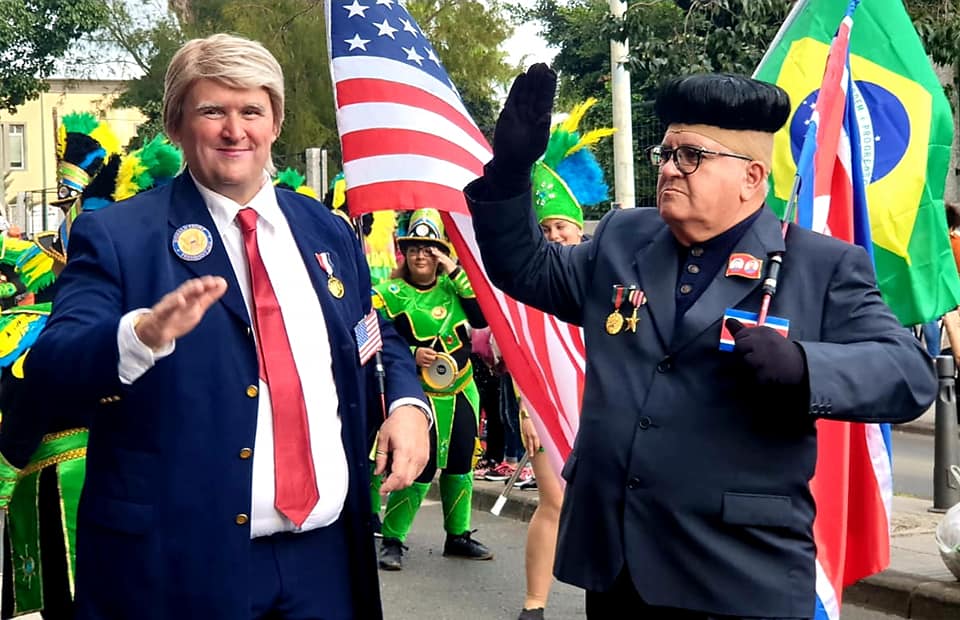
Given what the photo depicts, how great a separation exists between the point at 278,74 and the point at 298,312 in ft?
1.73

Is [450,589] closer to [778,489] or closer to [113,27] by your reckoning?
[778,489]

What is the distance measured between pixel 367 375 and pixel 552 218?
3595mm

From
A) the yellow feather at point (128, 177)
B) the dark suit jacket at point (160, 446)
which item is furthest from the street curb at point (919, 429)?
the dark suit jacket at point (160, 446)

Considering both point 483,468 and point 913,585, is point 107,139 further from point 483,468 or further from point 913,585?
point 483,468

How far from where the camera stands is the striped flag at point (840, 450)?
419cm

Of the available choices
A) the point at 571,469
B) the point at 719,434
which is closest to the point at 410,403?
the point at 571,469

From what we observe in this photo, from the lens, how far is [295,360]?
10.3 feet

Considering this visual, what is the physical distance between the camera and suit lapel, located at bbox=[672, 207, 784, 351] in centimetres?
334

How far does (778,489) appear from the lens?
3291 mm

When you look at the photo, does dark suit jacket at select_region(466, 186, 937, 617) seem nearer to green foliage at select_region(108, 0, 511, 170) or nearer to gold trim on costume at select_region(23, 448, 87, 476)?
gold trim on costume at select_region(23, 448, 87, 476)

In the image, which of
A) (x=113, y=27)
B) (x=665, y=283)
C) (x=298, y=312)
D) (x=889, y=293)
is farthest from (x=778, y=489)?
(x=113, y=27)

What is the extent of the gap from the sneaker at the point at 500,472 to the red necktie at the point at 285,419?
7.71m

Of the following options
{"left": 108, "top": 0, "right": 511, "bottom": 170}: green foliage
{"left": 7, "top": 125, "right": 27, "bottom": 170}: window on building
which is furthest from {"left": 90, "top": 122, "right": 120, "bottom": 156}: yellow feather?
{"left": 7, "top": 125, "right": 27, "bottom": 170}: window on building

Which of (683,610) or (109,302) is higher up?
(109,302)
